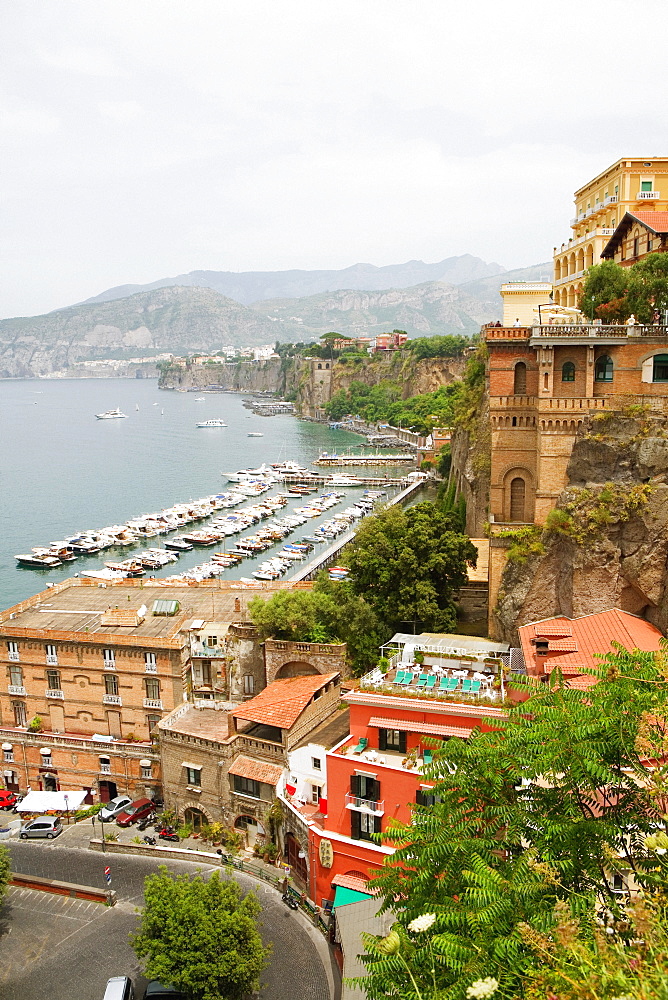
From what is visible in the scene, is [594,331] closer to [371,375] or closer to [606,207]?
[606,207]

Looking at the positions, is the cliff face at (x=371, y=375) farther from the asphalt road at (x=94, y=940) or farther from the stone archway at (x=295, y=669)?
the asphalt road at (x=94, y=940)

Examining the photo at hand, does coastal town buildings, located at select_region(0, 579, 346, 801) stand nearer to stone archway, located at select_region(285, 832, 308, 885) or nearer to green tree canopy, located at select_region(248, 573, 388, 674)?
green tree canopy, located at select_region(248, 573, 388, 674)

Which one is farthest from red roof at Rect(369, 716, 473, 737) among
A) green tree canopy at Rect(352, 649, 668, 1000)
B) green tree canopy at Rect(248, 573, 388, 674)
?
green tree canopy at Rect(248, 573, 388, 674)

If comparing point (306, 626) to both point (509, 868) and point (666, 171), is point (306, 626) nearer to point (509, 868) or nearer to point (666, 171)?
point (509, 868)

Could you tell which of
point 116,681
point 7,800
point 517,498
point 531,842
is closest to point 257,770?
point 116,681

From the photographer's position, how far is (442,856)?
414 inches

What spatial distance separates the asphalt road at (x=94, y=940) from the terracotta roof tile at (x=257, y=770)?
2547mm

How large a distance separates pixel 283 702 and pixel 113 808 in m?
7.03

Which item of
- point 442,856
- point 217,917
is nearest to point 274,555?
point 217,917

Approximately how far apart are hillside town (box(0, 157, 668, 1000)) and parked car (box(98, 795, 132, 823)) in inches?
4.6

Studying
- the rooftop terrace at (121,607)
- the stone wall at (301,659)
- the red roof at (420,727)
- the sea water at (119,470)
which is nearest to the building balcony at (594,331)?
the stone wall at (301,659)

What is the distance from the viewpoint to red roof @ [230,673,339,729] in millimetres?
22891

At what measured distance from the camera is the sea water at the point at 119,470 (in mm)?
68250

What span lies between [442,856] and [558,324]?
21044 mm
